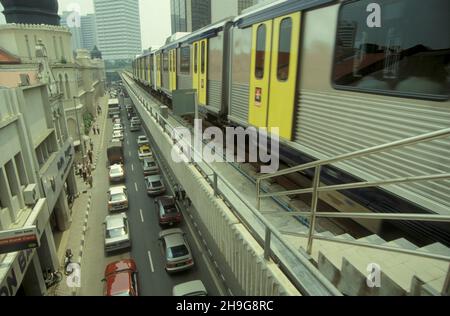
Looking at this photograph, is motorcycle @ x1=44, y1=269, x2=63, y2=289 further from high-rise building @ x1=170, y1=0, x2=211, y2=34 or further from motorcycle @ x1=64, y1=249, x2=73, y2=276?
high-rise building @ x1=170, y1=0, x2=211, y2=34

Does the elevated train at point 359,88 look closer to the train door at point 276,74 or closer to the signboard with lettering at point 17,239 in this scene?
the train door at point 276,74

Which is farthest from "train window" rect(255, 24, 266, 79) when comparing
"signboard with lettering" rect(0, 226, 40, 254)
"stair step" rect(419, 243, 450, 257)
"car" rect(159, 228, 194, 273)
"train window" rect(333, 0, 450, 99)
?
"car" rect(159, 228, 194, 273)

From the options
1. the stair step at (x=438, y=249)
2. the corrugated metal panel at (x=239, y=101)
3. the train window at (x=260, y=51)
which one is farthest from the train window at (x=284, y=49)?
the stair step at (x=438, y=249)

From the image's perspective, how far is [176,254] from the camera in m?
13.7

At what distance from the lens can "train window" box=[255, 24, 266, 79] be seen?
6622 mm

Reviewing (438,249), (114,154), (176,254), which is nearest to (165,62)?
(176,254)

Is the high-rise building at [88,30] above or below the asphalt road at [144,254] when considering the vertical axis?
above

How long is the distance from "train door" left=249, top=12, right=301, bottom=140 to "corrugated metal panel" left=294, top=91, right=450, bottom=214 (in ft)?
1.42

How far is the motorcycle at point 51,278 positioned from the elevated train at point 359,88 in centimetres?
1216

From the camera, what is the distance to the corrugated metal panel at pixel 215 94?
31.9ft

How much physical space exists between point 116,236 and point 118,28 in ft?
336

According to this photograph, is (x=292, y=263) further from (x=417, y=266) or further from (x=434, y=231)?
(x=434, y=231)
